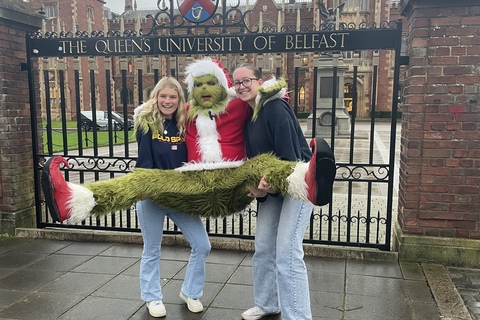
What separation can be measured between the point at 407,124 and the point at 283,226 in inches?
90.2

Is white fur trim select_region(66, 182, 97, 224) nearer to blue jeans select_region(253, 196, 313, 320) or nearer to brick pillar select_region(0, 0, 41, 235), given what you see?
blue jeans select_region(253, 196, 313, 320)

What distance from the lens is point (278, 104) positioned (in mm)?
2795

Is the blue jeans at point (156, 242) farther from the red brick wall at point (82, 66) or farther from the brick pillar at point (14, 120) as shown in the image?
the red brick wall at point (82, 66)

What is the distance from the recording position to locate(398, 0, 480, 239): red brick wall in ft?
13.5

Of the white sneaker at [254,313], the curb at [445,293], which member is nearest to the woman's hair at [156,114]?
the white sneaker at [254,313]

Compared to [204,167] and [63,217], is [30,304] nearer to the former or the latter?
[63,217]

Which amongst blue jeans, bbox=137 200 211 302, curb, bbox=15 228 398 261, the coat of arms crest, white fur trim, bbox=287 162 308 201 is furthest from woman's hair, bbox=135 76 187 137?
curb, bbox=15 228 398 261

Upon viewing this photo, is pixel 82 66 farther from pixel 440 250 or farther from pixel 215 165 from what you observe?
pixel 215 165

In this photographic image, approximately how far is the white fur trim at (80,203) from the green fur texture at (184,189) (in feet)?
0.20

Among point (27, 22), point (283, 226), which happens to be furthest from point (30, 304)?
point (27, 22)

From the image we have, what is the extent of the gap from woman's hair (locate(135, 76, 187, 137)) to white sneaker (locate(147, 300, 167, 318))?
1.35 meters

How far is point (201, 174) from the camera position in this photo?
301 cm

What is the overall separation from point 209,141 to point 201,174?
243 millimetres

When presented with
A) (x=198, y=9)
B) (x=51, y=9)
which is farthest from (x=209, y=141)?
(x=51, y=9)
